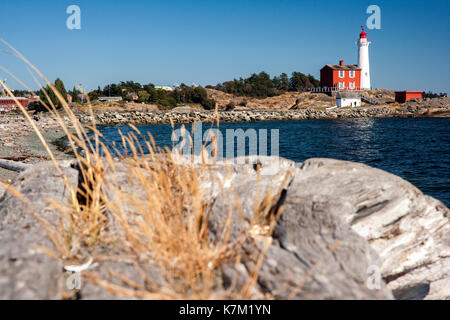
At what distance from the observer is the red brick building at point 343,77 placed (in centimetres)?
7525

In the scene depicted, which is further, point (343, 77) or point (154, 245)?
point (343, 77)

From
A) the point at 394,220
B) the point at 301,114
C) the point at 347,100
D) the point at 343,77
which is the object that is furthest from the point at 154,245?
the point at 343,77

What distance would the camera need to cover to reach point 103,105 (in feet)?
205

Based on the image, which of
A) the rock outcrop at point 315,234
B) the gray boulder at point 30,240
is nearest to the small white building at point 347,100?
the rock outcrop at point 315,234

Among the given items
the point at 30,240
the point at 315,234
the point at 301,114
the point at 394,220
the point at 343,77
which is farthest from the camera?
the point at 343,77

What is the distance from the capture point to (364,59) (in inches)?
3009

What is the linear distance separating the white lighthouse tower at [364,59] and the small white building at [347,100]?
289 inches

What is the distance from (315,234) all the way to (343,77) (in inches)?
3147

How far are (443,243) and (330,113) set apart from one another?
6331 cm

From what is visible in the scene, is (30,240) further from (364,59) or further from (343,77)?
(364,59)

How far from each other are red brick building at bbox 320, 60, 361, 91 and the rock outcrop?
3060 inches

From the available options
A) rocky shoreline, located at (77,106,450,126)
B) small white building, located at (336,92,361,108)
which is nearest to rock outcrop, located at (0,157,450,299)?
rocky shoreline, located at (77,106,450,126)
